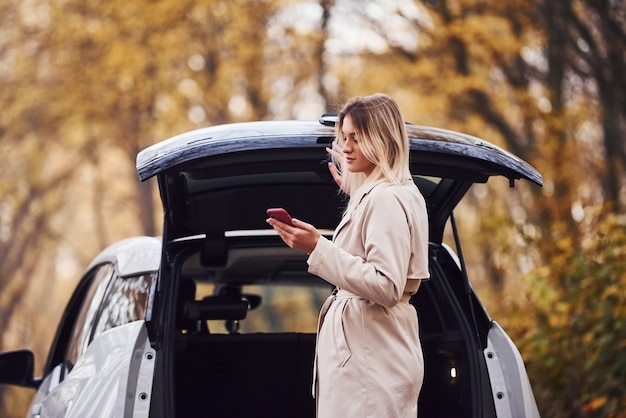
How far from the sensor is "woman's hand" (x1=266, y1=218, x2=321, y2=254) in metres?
3.07

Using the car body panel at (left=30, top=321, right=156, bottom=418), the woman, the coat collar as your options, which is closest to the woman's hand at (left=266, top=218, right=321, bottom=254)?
the woman

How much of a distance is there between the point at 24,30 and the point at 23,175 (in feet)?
11.4

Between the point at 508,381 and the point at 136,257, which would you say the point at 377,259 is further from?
the point at 136,257

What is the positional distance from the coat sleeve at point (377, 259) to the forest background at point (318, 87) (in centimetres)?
568

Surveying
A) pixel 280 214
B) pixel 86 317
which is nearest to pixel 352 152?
pixel 280 214

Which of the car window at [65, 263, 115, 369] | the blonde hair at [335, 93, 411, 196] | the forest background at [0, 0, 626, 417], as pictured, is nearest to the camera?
the blonde hair at [335, 93, 411, 196]

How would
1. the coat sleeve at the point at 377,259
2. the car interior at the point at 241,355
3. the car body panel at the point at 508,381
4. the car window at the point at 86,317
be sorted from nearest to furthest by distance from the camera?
the coat sleeve at the point at 377,259 → the car body panel at the point at 508,381 → the car interior at the point at 241,355 → the car window at the point at 86,317

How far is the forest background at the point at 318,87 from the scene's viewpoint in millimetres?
10828

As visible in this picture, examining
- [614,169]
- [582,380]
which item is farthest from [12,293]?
[582,380]

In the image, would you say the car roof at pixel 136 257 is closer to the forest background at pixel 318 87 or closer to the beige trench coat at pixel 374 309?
the beige trench coat at pixel 374 309

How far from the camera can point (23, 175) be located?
1909cm

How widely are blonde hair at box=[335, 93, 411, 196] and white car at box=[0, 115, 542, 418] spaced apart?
320 mm

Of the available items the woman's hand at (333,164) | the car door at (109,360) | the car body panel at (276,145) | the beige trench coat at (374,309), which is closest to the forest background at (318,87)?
the car door at (109,360)

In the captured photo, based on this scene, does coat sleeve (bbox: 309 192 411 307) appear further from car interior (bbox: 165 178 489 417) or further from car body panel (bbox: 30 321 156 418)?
car interior (bbox: 165 178 489 417)
